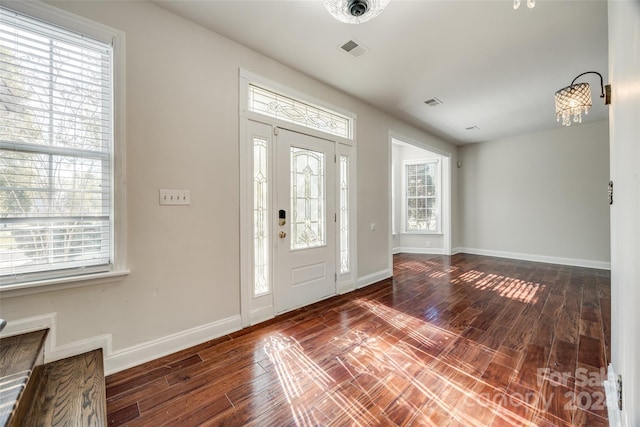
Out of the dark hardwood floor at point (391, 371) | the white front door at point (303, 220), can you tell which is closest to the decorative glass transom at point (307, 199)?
the white front door at point (303, 220)

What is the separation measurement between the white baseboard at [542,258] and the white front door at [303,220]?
4.75m

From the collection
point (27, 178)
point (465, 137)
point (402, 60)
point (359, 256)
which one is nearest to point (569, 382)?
point (359, 256)

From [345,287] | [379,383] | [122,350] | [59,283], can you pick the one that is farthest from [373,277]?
[59,283]

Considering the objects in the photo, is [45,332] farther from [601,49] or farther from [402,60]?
[601,49]

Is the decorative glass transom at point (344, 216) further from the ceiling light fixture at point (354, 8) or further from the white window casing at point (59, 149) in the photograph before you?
the white window casing at point (59, 149)

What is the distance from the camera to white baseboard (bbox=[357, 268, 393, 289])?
3748 mm

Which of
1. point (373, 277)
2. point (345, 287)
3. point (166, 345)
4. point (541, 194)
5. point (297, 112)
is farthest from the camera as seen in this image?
point (541, 194)

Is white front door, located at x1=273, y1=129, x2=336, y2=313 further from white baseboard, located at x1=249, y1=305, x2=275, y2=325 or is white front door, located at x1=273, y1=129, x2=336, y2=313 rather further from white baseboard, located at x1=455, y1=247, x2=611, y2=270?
white baseboard, located at x1=455, y1=247, x2=611, y2=270

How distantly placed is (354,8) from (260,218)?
195cm

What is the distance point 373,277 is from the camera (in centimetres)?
394

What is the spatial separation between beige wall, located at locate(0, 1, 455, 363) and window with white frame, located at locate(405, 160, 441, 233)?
199 inches

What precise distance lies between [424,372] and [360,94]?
332 cm

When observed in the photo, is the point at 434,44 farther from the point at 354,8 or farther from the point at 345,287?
the point at 345,287

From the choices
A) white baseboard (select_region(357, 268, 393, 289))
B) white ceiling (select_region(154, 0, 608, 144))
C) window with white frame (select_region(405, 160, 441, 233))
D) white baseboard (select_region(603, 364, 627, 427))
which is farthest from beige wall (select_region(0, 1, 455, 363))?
window with white frame (select_region(405, 160, 441, 233))
